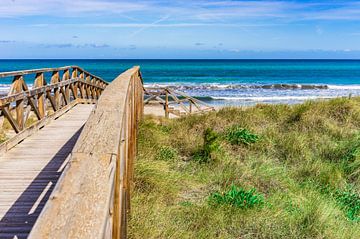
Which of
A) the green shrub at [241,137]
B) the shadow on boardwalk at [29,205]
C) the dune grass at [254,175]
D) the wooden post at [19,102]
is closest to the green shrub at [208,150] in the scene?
the dune grass at [254,175]

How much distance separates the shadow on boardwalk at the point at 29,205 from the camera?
11.2 feet

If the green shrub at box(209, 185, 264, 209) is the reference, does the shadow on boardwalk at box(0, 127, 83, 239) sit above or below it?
above

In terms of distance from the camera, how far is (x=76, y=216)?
3.83 ft

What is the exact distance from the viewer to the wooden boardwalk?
3605 mm

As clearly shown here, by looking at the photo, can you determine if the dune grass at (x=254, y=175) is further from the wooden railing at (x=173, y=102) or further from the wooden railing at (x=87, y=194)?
the wooden railing at (x=173, y=102)

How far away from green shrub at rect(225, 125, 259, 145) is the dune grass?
2cm

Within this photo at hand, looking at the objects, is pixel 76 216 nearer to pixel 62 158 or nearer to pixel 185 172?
pixel 62 158

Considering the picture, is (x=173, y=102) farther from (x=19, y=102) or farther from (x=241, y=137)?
(x=19, y=102)

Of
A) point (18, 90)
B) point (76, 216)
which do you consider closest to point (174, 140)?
point (18, 90)

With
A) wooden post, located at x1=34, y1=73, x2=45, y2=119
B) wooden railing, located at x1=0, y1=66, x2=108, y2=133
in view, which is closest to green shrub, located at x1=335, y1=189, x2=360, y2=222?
wooden railing, located at x1=0, y1=66, x2=108, y2=133

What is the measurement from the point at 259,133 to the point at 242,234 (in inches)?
192

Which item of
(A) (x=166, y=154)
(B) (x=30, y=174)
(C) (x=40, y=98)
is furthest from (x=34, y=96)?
(B) (x=30, y=174)

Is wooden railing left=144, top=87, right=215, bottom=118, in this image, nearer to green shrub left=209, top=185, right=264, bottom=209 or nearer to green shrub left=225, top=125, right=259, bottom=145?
green shrub left=225, top=125, right=259, bottom=145

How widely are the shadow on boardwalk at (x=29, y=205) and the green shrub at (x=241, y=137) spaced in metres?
4.09
